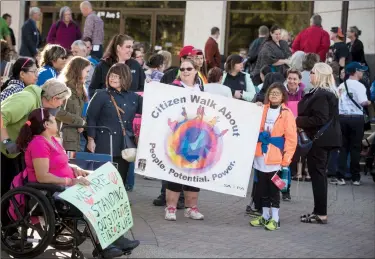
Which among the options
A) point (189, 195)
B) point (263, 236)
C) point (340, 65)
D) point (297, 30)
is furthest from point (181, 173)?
point (297, 30)

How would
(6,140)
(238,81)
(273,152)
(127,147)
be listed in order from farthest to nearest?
1. (238,81)
2. (127,147)
3. (273,152)
4. (6,140)

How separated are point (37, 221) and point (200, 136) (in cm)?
237

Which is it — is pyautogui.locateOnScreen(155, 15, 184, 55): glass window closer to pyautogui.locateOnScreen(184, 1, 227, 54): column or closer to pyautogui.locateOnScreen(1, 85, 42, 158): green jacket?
pyautogui.locateOnScreen(184, 1, 227, 54): column

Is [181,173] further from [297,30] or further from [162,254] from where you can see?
[297,30]

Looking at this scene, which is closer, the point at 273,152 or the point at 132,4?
the point at 273,152

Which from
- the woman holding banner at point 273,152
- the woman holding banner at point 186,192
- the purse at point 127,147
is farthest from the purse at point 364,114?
the purse at point 127,147

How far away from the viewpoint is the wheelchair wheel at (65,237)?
7156 millimetres

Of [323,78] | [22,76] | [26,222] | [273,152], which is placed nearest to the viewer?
[26,222]

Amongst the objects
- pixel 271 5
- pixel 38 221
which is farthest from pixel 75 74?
pixel 271 5

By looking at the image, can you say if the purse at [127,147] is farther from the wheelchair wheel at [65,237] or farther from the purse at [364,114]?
the purse at [364,114]

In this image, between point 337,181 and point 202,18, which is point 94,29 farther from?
point 337,181

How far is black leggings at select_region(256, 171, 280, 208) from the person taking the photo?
889 cm

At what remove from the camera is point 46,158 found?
7.22 m

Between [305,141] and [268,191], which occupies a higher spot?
[305,141]
